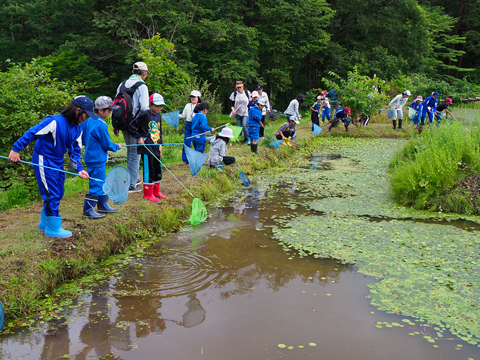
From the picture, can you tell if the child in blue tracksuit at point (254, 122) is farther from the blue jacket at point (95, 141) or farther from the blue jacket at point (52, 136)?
the blue jacket at point (52, 136)

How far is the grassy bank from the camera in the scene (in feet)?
12.6

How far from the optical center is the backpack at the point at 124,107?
232 inches

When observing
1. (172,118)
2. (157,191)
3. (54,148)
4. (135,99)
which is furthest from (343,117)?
(54,148)

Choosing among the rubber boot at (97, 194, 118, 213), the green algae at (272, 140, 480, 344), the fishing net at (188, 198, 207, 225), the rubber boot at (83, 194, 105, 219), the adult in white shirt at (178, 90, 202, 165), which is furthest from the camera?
the adult in white shirt at (178, 90, 202, 165)

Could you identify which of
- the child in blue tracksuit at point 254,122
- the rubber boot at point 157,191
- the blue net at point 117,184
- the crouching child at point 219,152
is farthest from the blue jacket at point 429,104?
the blue net at point 117,184

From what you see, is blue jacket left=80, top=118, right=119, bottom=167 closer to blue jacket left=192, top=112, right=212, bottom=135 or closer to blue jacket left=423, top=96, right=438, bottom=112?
blue jacket left=192, top=112, right=212, bottom=135

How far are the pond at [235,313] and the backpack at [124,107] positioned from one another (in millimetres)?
1841

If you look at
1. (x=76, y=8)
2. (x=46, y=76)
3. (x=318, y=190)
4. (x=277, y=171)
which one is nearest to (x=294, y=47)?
(x=76, y=8)

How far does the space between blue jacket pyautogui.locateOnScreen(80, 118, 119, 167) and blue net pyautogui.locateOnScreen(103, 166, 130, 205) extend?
32 centimetres

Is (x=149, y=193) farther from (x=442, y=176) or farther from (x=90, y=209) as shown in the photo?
(x=442, y=176)

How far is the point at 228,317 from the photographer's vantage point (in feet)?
12.4

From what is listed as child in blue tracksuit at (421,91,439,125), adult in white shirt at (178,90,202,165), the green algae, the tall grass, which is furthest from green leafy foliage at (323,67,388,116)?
adult in white shirt at (178,90,202,165)

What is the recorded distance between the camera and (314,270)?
4812mm

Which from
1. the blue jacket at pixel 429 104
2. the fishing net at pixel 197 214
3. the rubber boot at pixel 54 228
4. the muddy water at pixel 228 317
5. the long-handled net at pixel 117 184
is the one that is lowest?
the muddy water at pixel 228 317
